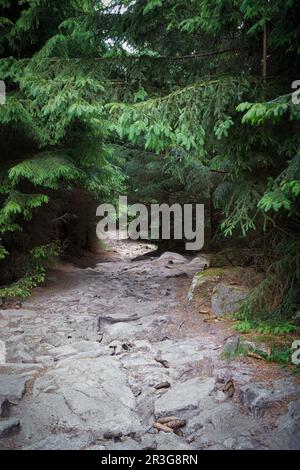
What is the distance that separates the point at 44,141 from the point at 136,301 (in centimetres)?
421

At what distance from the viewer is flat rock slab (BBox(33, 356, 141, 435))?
12.6ft

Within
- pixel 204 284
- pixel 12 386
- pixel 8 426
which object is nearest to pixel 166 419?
pixel 8 426

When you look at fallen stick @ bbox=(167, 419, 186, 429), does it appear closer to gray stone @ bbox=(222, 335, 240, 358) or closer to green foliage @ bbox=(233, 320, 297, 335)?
gray stone @ bbox=(222, 335, 240, 358)

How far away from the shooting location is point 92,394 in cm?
437

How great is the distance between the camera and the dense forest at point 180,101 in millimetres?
5535

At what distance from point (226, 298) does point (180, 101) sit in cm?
359

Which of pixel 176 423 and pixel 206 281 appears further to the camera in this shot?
pixel 206 281

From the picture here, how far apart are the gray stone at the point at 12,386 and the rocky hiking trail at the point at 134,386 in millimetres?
12

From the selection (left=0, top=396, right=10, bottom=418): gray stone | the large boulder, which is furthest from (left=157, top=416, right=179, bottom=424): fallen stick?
the large boulder

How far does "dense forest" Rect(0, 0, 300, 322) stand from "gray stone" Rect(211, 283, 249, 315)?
1.31ft

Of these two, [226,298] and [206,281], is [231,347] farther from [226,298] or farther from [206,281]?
[206,281]

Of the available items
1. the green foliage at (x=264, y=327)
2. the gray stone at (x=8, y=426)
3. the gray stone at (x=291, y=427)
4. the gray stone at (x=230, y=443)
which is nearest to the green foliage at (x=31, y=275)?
the gray stone at (x=8, y=426)

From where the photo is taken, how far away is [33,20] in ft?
26.2

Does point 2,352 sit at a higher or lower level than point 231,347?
lower
